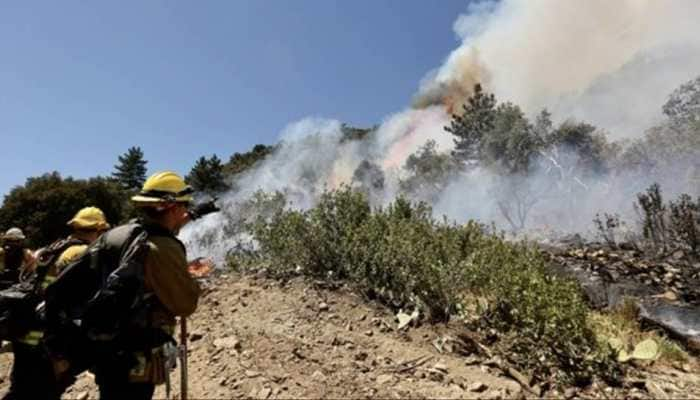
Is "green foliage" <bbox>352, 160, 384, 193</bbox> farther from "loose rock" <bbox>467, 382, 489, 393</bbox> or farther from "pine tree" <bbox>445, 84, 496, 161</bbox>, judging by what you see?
"loose rock" <bbox>467, 382, 489, 393</bbox>

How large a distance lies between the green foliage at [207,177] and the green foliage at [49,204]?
12975mm

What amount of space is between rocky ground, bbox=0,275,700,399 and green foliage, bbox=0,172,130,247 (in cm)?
2280

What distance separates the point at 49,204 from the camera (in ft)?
88.1

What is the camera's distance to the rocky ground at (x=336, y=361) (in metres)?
4.10

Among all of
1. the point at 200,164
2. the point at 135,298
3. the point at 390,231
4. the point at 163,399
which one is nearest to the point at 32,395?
the point at 163,399

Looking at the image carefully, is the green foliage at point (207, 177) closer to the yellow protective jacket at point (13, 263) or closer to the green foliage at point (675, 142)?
the green foliage at point (675, 142)

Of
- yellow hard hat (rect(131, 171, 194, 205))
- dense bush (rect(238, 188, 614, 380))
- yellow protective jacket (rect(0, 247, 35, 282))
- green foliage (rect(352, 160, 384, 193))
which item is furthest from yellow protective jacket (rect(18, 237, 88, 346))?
green foliage (rect(352, 160, 384, 193))

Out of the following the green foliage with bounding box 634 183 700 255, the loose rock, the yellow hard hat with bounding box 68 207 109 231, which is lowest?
the loose rock

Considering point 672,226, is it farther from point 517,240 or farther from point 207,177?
point 207,177

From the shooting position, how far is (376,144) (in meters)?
55.9

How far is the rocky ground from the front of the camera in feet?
13.4

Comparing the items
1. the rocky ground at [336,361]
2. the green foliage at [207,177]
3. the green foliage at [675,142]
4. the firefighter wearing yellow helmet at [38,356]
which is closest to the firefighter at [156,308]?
the rocky ground at [336,361]

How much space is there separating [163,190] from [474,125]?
36.5 m

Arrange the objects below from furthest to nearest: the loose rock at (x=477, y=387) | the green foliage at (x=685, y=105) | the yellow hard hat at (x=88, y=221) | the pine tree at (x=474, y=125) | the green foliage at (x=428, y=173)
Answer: the pine tree at (x=474, y=125) → the green foliage at (x=428, y=173) → the green foliage at (x=685, y=105) → the yellow hard hat at (x=88, y=221) → the loose rock at (x=477, y=387)
